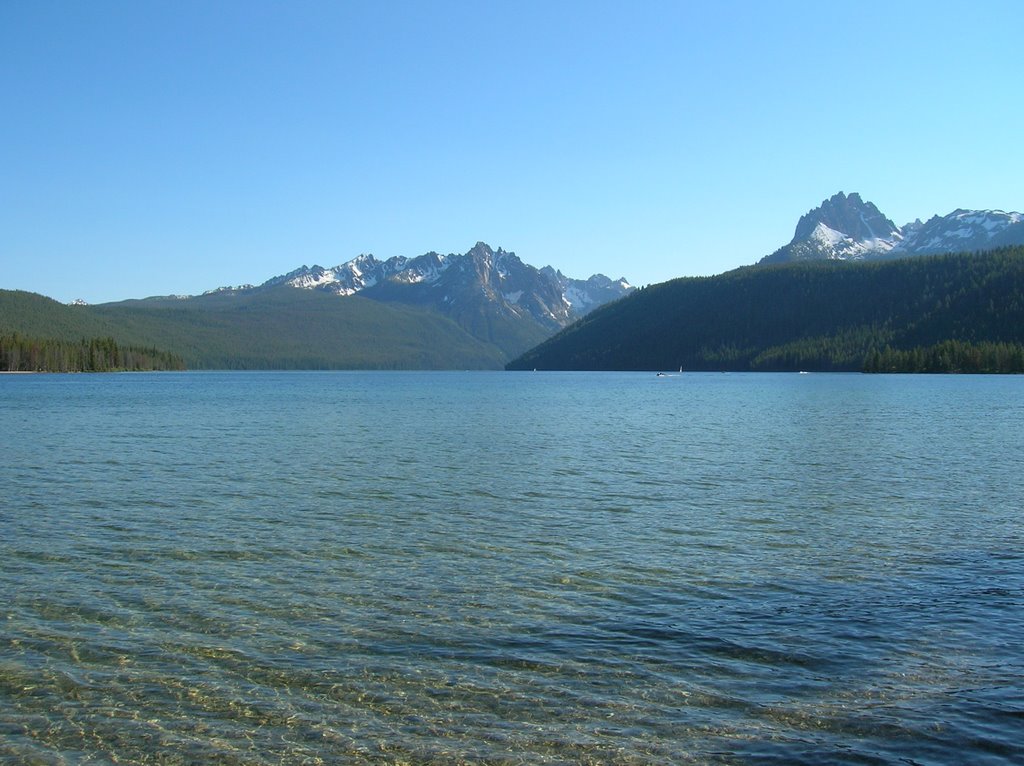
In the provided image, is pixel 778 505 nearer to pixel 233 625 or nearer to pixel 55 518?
pixel 233 625

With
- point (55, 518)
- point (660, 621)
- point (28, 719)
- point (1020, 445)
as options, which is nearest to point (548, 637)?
point (660, 621)

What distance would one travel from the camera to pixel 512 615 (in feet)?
62.3

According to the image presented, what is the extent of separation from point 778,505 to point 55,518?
26.9 m

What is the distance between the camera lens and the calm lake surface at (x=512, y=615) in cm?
1325

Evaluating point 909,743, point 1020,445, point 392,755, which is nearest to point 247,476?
point 392,755

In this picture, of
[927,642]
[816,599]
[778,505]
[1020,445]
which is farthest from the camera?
[1020,445]

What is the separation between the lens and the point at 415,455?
50.8 meters

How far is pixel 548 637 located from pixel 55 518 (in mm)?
20910

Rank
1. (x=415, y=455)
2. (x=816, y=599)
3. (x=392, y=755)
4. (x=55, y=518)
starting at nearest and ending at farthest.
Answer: (x=392, y=755), (x=816, y=599), (x=55, y=518), (x=415, y=455)

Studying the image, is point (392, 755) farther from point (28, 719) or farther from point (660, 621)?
point (660, 621)

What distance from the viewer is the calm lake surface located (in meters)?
13.2

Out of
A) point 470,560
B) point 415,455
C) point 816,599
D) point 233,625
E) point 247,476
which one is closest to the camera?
point 233,625

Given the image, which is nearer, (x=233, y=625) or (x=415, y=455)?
(x=233, y=625)

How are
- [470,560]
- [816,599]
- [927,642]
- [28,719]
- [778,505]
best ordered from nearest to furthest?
[28,719] < [927,642] < [816,599] < [470,560] < [778,505]
